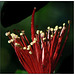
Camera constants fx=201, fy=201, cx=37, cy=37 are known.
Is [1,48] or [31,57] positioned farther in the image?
[1,48]

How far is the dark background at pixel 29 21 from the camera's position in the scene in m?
1.66

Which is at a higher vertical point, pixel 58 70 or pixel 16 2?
pixel 16 2

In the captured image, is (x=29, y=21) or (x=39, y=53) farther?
(x=29, y=21)

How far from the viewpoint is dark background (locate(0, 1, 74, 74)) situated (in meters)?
1.66

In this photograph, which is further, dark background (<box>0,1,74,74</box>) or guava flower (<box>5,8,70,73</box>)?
dark background (<box>0,1,74,74</box>)

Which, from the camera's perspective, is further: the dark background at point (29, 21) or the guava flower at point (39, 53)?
the dark background at point (29, 21)

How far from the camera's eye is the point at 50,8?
1.99 metres

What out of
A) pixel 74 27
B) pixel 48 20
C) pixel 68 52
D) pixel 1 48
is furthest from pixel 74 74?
pixel 1 48

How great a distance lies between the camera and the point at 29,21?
5.85 feet

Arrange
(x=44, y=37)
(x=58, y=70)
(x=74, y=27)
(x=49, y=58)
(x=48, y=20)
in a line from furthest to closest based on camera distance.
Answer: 1. (x=48, y=20)
2. (x=74, y=27)
3. (x=58, y=70)
4. (x=44, y=37)
5. (x=49, y=58)

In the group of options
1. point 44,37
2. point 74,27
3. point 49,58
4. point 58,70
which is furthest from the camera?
point 74,27

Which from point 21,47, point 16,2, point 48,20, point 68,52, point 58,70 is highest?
point 16,2

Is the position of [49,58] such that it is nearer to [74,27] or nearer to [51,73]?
[51,73]

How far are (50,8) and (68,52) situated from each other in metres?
0.49
